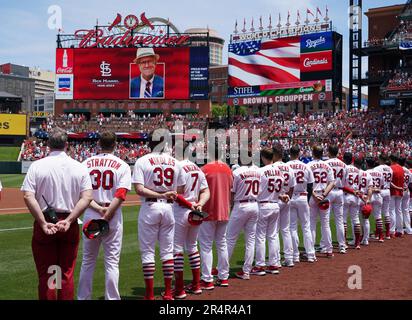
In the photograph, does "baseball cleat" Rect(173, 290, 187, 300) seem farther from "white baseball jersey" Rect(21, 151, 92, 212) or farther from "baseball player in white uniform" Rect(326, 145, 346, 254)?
"baseball player in white uniform" Rect(326, 145, 346, 254)

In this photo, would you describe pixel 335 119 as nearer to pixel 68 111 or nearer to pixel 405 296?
pixel 68 111

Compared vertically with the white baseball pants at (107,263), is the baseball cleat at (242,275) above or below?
below

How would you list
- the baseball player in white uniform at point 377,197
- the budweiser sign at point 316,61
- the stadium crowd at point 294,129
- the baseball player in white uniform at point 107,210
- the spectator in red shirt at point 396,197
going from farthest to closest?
the budweiser sign at point 316,61
the stadium crowd at point 294,129
the spectator in red shirt at point 396,197
the baseball player in white uniform at point 377,197
the baseball player in white uniform at point 107,210

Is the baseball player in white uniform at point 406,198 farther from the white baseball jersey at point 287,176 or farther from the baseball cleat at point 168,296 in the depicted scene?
the baseball cleat at point 168,296

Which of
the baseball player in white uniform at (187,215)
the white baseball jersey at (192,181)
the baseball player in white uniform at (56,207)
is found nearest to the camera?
the baseball player in white uniform at (56,207)

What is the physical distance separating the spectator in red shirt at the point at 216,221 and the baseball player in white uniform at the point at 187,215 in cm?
26

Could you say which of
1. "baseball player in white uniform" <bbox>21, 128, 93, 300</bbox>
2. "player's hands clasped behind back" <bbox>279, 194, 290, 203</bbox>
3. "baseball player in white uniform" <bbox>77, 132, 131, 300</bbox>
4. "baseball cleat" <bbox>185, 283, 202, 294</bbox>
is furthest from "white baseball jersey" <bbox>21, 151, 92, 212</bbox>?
"player's hands clasped behind back" <bbox>279, 194, 290, 203</bbox>

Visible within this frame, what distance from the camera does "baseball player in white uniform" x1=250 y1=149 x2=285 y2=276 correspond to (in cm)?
837

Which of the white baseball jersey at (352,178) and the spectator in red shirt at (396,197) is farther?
the spectator in red shirt at (396,197)

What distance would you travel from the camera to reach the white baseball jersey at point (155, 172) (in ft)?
20.7

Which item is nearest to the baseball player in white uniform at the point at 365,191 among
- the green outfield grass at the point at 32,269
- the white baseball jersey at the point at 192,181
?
the green outfield grass at the point at 32,269

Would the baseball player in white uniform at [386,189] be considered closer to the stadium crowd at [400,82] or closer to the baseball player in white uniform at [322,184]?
the baseball player in white uniform at [322,184]

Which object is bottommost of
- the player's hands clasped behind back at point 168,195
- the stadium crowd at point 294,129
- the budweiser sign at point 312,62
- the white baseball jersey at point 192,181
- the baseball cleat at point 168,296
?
the baseball cleat at point 168,296

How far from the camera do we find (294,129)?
4341cm
